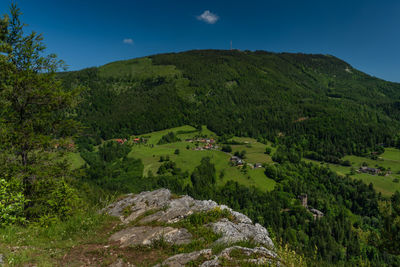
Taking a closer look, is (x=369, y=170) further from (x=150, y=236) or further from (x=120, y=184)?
(x=150, y=236)

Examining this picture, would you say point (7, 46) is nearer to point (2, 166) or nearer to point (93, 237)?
point (2, 166)

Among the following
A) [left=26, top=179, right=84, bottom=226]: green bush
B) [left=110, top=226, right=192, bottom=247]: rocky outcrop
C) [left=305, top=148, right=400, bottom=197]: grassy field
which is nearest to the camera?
[left=110, top=226, right=192, bottom=247]: rocky outcrop

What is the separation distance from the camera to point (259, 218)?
102125 millimetres

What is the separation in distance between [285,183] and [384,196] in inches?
2220

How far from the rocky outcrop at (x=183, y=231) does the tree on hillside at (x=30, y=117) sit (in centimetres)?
530

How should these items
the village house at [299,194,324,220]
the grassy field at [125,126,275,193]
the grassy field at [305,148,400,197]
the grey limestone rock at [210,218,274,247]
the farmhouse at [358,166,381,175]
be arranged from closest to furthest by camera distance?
the grey limestone rock at [210,218,274,247] < the village house at [299,194,324,220] < the grassy field at [125,126,275,193] < the grassy field at [305,148,400,197] < the farmhouse at [358,166,381,175]

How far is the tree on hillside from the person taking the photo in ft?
45.1

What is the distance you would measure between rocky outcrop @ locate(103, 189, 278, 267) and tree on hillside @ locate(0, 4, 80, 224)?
530 cm

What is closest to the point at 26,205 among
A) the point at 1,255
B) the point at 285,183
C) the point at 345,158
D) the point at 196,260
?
the point at 1,255

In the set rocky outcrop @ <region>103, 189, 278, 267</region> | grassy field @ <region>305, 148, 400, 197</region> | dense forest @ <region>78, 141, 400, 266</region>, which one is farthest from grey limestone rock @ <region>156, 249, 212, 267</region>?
grassy field @ <region>305, 148, 400, 197</region>

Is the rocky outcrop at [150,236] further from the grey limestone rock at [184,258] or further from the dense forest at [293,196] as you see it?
the dense forest at [293,196]

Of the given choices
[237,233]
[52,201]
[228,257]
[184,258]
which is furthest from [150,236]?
[52,201]

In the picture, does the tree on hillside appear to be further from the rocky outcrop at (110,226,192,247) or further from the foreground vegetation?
the rocky outcrop at (110,226,192,247)

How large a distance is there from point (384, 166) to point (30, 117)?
223602mm
